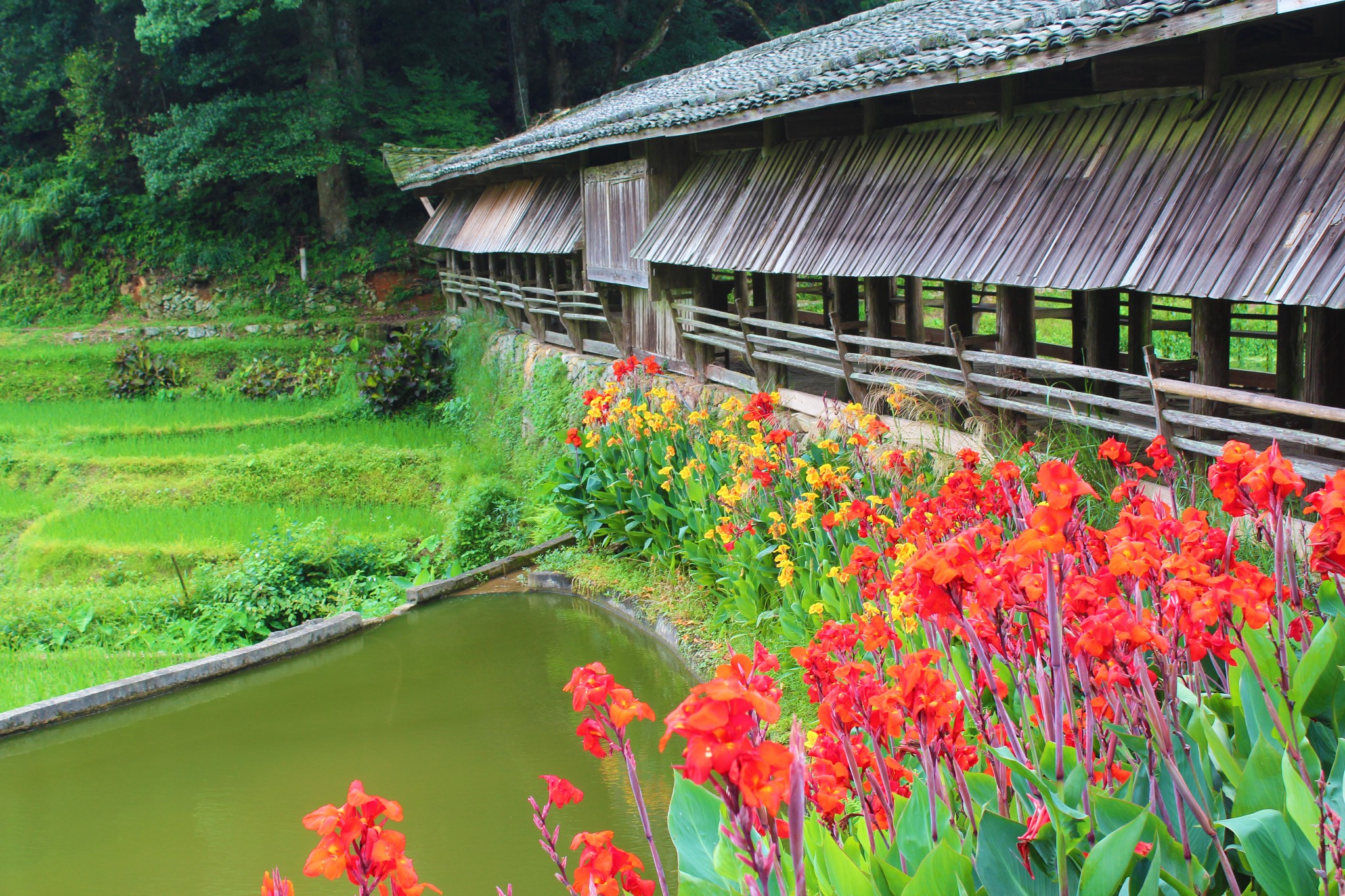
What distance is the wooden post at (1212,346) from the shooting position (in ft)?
17.6

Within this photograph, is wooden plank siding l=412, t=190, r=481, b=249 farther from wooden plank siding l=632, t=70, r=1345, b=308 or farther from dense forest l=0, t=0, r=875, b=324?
wooden plank siding l=632, t=70, r=1345, b=308

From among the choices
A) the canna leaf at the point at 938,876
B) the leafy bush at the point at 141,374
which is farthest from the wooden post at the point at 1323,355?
the leafy bush at the point at 141,374

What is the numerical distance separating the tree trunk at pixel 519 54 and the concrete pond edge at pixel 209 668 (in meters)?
18.9

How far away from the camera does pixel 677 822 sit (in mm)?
2615

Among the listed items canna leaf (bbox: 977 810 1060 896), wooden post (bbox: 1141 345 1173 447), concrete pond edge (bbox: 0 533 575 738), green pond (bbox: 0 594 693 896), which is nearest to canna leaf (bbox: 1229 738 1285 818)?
canna leaf (bbox: 977 810 1060 896)

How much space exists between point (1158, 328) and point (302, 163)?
18.0m

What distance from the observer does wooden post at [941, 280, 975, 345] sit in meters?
7.26

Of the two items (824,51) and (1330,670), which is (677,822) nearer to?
(1330,670)

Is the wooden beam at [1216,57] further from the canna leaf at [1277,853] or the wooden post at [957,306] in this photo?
the canna leaf at [1277,853]

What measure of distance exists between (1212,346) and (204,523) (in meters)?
9.58

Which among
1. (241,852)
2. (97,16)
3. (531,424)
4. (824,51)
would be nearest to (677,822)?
(241,852)

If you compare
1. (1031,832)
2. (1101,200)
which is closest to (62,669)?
(1101,200)

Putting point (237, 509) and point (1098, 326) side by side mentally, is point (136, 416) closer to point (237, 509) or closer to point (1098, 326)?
point (237, 509)

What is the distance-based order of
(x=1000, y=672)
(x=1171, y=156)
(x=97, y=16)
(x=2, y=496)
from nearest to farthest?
1. (x=1000, y=672)
2. (x=1171, y=156)
3. (x=2, y=496)
4. (x=97, y=16)
